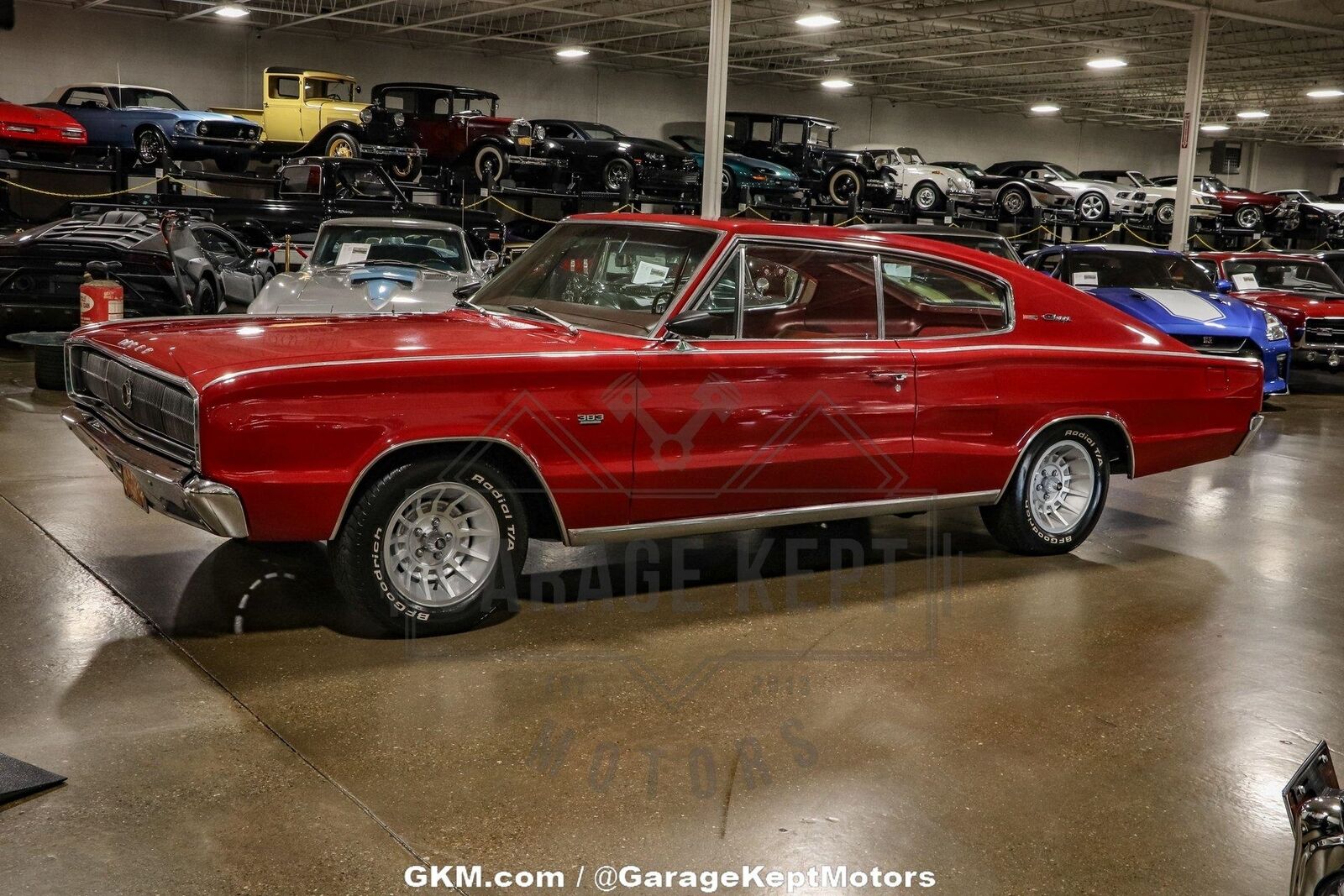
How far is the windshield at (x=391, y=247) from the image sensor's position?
10.5 metres

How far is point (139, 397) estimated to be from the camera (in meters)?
4.39

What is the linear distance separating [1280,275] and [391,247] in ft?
33.8

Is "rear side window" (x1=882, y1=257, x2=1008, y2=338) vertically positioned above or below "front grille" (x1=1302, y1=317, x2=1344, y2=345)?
above

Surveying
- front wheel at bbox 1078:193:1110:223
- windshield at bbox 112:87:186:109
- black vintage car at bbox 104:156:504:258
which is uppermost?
windshield at bbox 112:87:186:109

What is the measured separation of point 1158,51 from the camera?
28.4 m

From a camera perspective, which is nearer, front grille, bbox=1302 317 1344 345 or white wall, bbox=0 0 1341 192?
front grille, bbox=1302 317 1344 345

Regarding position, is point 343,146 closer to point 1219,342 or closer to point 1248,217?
point 1219,342

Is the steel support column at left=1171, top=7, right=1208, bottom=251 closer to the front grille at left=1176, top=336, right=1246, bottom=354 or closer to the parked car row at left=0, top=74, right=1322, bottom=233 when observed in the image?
the parked car row at left=0, top=74, right=1322, bottom=233

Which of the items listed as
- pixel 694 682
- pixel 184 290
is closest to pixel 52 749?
pixel 694 682

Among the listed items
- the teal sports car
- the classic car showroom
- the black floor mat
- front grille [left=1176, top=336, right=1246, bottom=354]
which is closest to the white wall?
the teal sports car

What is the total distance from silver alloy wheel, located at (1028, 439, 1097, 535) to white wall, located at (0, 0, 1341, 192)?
26.3 meters

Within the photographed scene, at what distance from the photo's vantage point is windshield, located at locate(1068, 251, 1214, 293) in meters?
12.1

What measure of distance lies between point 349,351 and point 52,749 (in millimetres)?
1544

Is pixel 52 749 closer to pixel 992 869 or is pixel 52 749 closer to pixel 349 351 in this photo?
pixel 349 351
